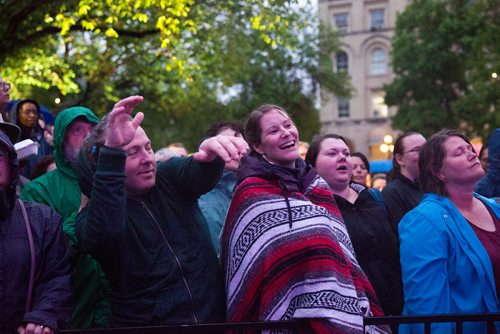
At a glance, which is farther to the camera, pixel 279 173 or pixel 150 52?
pixel 150 52

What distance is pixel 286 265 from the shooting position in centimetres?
305

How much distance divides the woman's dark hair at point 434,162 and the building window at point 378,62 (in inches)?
1887

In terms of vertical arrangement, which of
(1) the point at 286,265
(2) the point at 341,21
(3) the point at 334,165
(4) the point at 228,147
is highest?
(2) the point at 341,21

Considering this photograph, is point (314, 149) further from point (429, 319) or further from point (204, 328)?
point (204, 328)

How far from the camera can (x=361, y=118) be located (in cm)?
5062

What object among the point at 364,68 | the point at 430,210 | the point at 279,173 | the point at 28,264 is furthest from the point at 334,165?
the point at 364,68

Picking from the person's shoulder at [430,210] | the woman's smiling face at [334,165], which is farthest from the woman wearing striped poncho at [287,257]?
the woman's smiling face at [334,165]

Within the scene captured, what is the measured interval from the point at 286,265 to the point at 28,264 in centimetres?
116

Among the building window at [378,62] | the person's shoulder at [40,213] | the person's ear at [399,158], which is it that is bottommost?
the person's ear at [399,158]

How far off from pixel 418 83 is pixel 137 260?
33445 mm

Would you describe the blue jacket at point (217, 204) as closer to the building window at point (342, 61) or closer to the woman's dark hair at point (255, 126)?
the woman's dark hair at point (255, 126)

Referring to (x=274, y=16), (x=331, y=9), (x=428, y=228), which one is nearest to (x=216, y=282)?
(x=428, y=228)

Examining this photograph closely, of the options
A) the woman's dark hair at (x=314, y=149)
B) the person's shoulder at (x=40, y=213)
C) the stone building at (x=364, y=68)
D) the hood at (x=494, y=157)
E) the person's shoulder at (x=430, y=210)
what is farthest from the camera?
the stone building at (x=364, y=68)

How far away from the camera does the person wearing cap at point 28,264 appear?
2762mm
